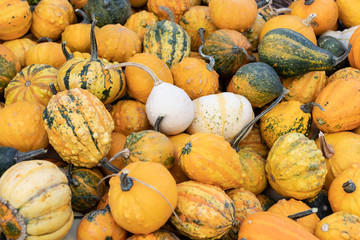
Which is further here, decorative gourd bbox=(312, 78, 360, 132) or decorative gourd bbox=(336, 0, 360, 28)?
decorative gourd bbox=(336, 0, 360, 28)

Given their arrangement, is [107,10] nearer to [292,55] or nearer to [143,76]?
[143,76]

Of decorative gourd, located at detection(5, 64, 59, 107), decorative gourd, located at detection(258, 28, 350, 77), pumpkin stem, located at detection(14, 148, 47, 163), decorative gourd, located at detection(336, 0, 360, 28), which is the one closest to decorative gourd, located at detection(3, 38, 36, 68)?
decorative gourd, located at detection(5, 64, 59, 107)

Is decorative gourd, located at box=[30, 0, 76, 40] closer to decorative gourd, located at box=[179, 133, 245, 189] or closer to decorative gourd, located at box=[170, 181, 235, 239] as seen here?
decorative gourd, located at box=[179, 133, 245, 189]

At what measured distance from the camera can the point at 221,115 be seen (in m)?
2.55

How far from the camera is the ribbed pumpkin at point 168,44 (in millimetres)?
2916

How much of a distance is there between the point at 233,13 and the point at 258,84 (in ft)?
2.89

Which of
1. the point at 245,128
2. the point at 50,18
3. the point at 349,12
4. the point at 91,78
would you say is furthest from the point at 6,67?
the point at 349,12

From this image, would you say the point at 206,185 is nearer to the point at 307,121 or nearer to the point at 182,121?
the point at 182,121

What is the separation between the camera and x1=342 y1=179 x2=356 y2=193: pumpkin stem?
2.06 metres

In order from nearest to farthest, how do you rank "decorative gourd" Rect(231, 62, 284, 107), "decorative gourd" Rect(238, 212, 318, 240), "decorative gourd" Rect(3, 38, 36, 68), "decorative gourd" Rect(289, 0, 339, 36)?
"decorative gourd" Rect(238, 212, 318, 240) < "decorative gourd" Rect(231, 62, 284, 107) < "decorative gourd" Rect(3, 38, 36, 68) < "decorative gourd" Rect(289, 0, 339, 36)

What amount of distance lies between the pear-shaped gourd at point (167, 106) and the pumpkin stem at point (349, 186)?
1117mm

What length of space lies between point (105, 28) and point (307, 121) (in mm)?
1864

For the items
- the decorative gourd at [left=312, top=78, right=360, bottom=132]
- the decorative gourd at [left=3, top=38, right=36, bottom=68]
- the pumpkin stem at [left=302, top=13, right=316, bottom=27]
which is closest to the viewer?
the decorative gourd at [left=312, top=78, right=360, bottom=132]

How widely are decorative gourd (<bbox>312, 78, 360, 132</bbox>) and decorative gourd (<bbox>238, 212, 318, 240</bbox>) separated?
3.35 feet
